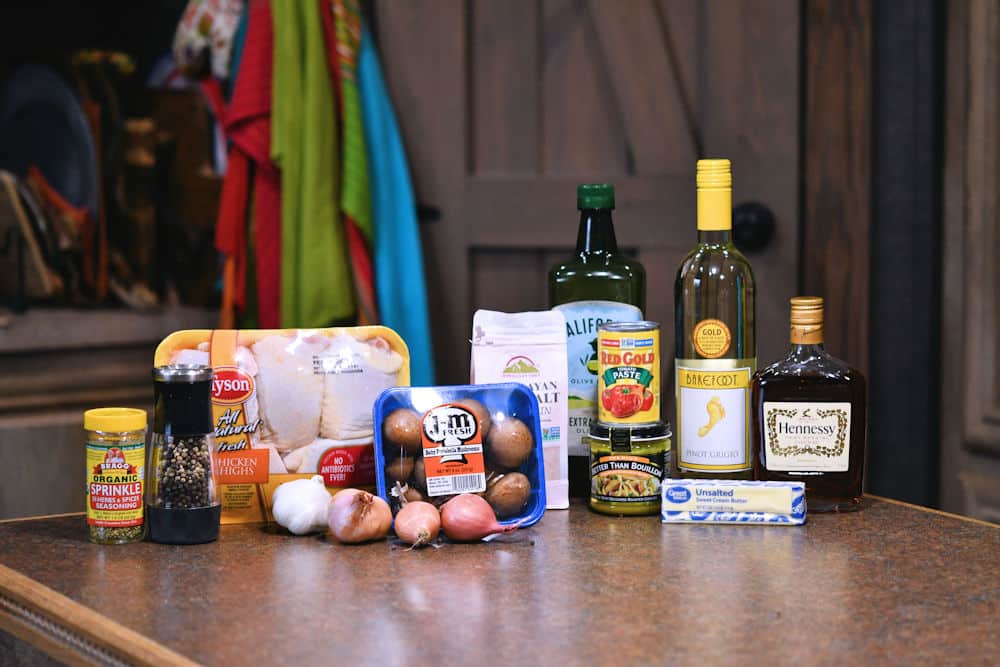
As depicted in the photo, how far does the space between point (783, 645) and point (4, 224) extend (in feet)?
6.38

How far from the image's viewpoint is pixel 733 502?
1161 millimetres

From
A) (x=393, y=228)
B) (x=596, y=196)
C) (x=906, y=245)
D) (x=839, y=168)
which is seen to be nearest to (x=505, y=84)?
(x=393, y=228)

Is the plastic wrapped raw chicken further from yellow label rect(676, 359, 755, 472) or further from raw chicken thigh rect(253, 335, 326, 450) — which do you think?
yellow label rect(676, 359, 755, 472)

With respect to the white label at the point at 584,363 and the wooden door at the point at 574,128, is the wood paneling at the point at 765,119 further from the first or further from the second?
the white label at the point at 584,363

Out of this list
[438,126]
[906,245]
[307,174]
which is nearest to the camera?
[906,245]

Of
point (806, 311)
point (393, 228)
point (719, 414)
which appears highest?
point (393, 228)

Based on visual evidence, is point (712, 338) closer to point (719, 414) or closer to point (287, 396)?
point (719, 414)

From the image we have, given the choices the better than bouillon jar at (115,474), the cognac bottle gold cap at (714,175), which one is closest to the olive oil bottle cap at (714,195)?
the cognac bottle gold cap at (714,175)

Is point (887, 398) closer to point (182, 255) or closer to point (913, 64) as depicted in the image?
point (913, 64)

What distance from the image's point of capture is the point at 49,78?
2498mm

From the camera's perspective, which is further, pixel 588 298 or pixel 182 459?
pixel 588 298

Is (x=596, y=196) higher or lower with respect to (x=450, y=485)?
higher

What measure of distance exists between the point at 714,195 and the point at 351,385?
0.40m

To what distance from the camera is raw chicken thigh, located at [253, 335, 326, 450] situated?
1192 millimetres
